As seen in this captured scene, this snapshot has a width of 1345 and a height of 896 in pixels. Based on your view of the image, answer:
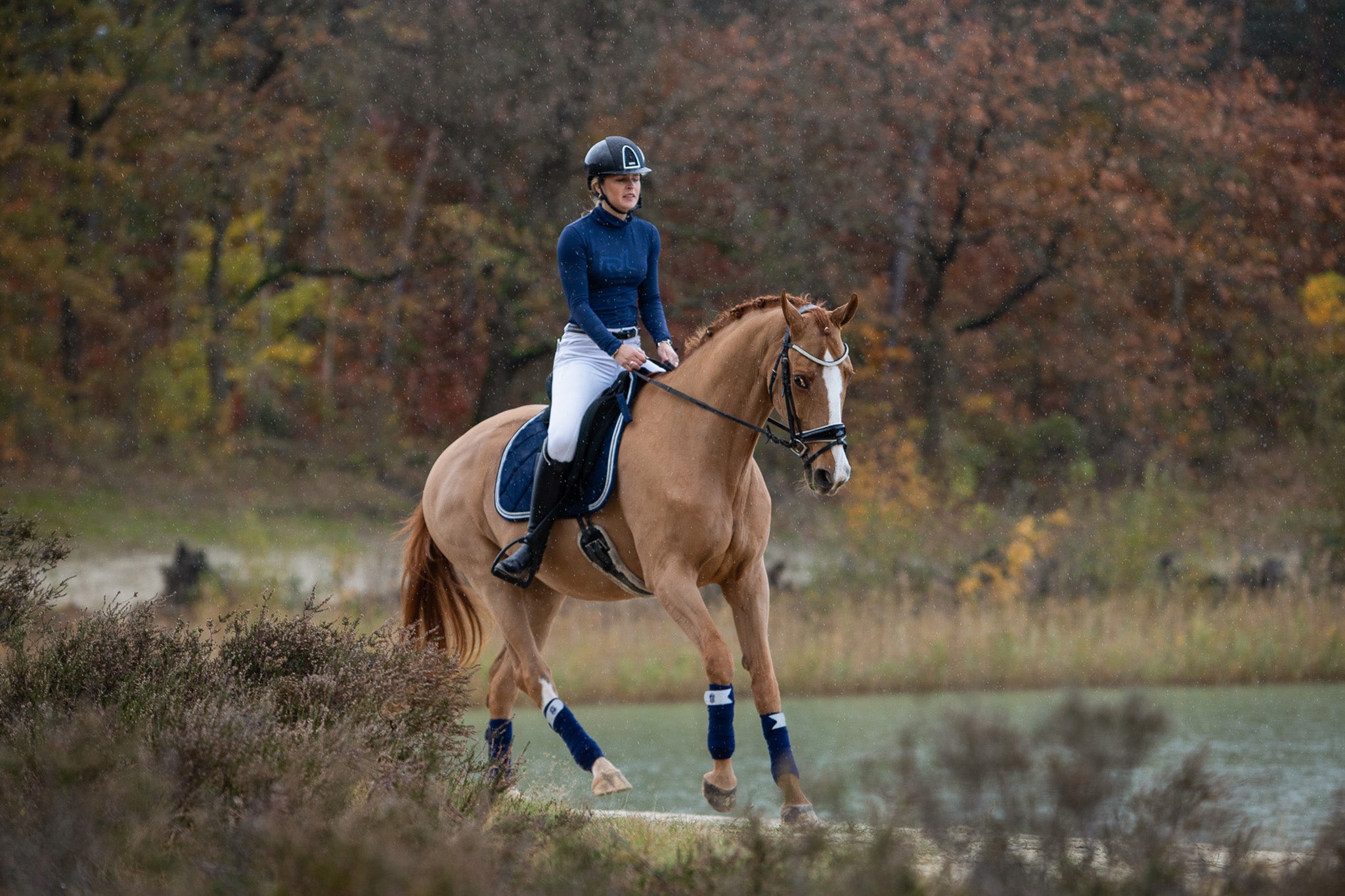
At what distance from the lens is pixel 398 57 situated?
2077cm

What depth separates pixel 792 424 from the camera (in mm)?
5895

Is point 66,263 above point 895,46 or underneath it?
underneath

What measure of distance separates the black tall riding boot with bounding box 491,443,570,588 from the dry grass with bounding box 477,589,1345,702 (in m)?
5.95

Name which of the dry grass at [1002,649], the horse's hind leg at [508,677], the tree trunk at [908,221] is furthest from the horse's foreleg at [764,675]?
the tree trunk at [908,221]

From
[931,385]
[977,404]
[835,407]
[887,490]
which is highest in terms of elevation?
[931,385]

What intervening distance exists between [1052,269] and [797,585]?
8211 mm

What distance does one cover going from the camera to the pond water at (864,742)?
27.7ft

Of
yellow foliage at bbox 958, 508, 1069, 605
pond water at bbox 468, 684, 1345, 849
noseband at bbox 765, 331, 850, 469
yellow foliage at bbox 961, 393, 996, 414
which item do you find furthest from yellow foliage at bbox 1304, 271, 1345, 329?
noseband at bbox 765, 331, 850, 469

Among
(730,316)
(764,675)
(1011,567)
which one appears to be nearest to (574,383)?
(730,316)

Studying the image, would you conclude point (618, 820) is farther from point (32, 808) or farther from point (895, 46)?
point (895, 46)

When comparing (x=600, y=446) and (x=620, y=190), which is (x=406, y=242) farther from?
(x=600, y=446)

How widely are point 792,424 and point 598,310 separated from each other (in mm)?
1481

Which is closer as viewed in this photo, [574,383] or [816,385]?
[816,385]

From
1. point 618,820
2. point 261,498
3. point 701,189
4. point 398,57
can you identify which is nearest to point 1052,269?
point 701,189
